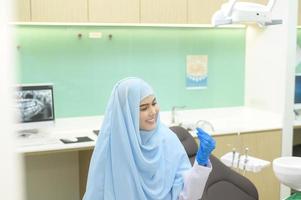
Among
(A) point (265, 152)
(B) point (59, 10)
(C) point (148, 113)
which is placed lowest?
(A) point (265, 152)

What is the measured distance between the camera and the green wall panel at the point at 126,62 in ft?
11.1

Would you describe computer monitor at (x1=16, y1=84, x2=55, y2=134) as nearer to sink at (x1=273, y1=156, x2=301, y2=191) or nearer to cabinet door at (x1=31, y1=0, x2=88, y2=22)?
cabinet door at (x1=31, y1=0, x2=88, y2=22)

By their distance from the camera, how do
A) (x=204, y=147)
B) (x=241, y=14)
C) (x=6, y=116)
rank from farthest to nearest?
(x=241, y=14) → (x=204, y=147) → (x=6, y=116)

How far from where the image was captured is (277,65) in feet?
12.5

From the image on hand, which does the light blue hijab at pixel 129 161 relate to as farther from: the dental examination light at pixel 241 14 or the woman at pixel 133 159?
the dental examination light at pixel 241 14

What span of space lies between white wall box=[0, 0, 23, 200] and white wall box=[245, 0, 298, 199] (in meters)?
3.51

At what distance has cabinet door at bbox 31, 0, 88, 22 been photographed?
10.0ft

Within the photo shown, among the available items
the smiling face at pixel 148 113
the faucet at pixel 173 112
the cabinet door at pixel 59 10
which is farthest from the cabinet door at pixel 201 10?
the smiling face at pixel 148 113

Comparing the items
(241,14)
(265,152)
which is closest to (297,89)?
(265,152)

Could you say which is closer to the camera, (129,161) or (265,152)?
(129,161)

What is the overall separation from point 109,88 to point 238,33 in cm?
147

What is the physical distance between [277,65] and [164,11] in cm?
119

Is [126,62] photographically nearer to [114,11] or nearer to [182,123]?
[114,11]

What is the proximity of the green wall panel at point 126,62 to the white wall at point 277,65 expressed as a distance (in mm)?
166
